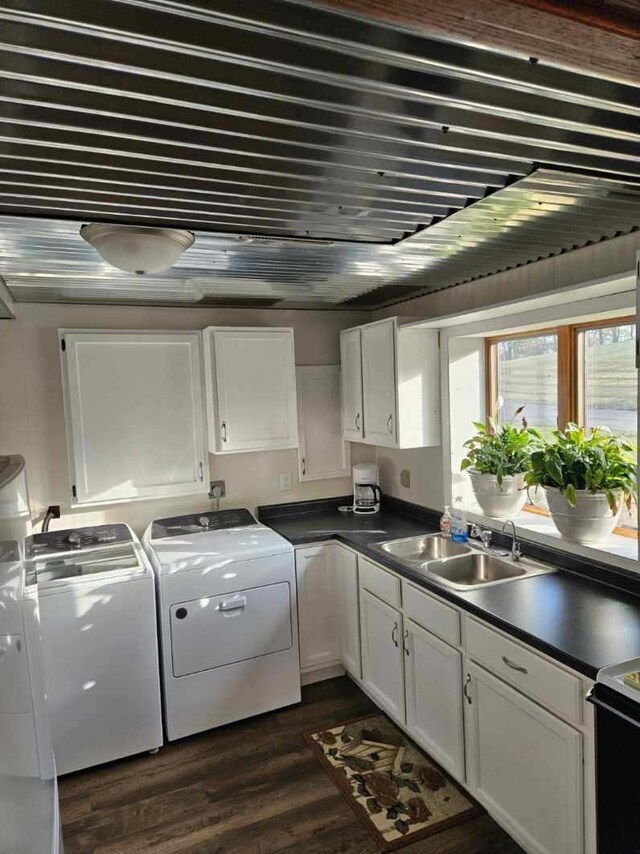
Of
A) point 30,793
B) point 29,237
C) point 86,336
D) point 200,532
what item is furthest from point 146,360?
point 30,793

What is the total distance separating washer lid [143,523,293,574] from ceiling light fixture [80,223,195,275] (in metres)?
1.53

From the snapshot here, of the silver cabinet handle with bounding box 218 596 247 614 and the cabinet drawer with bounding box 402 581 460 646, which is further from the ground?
the cabinet drawer with bounding box 402 581 460 646

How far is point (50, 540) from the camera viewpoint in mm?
3027

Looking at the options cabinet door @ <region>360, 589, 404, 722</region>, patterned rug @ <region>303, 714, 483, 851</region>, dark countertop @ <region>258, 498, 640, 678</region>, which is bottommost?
patterned rug @ <region>303, 714, 483, 851</region>

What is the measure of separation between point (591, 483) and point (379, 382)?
135 cm

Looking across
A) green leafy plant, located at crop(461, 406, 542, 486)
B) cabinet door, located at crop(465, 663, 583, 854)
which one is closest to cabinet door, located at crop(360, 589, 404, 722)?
cabinet door, located at crop(465, 663, 583, 854)

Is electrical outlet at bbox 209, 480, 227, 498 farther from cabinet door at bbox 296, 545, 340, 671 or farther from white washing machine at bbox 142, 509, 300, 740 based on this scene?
cabinet door at bbox 296, 545, 340, 671

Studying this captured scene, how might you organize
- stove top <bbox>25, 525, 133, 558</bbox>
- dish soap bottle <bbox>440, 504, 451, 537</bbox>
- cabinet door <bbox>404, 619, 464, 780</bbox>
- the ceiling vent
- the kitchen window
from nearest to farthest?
the ceiling vent < cabinet door <bbox>404, 619, 464, 780</bbox> < the kitchen window < stove top <bbox>25, 525, 133, 558</bbox> < dish soap bottle <bbox>440, 504, 451, 537</bbox>

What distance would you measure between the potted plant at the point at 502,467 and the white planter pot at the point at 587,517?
394 millimetres

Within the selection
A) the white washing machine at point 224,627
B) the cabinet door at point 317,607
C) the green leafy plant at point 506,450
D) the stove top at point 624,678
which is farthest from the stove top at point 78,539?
the stove top at point 624,678

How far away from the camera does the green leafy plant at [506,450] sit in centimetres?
282

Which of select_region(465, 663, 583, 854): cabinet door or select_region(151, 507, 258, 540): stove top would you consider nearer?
select_region(465, 663, 583, 854): cabinet door

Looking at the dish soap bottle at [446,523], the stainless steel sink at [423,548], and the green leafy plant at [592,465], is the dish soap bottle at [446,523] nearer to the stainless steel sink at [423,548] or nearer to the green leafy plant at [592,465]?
the stainless steel sink at [423,548]

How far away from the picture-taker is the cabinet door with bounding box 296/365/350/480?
12.4 ft
